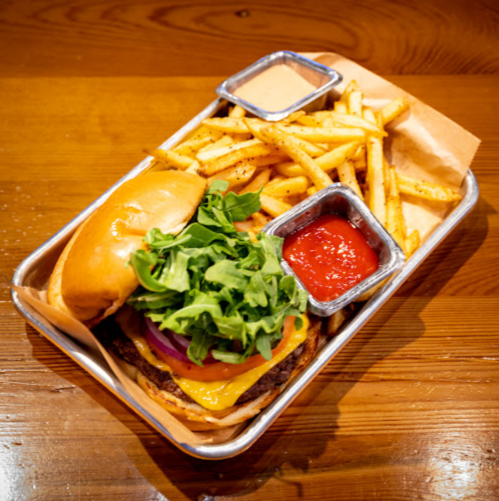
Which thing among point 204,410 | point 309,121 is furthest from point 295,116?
point 204,410

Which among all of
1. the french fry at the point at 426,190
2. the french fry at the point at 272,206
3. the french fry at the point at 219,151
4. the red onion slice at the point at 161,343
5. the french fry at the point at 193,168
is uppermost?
the french fry at the point at 219,151

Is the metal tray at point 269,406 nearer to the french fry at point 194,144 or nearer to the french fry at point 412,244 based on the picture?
the french fry at point 412,244

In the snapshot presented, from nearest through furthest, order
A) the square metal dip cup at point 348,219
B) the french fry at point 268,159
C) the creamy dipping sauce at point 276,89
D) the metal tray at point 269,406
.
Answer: the metal tray at point 269,406
the square metal dip cup at point 348,219
the french fry at point 268,159
the creamy dipping sauce at point 276,89

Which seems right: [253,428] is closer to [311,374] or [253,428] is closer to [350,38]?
[311,374]

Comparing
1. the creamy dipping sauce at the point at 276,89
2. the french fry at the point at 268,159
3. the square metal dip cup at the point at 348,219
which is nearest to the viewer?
the square metal dip cup at the point at 348,219

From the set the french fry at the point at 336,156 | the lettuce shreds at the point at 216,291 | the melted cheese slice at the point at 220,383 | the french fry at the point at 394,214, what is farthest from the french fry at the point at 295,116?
the melted cheese slice at the point at 220,383

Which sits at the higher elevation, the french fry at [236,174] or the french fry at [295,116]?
the french fry at [295,116]

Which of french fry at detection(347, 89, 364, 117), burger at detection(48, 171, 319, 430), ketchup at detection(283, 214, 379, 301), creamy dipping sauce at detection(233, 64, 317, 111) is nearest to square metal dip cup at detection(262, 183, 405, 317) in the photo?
ketchup at detection(283, 214, 379, 301)
